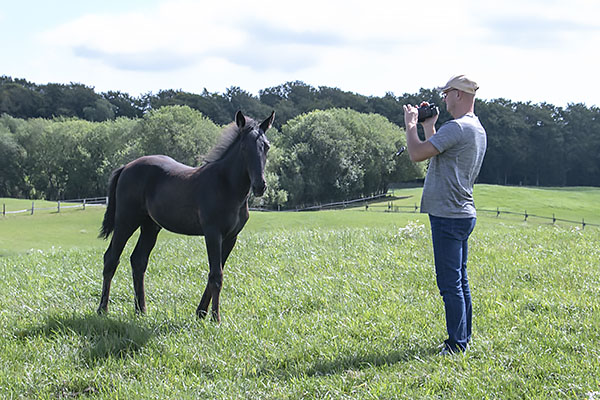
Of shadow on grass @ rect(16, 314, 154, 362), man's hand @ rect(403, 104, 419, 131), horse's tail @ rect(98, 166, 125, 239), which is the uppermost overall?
man's hand @ rect(403, 104, 419, 131)

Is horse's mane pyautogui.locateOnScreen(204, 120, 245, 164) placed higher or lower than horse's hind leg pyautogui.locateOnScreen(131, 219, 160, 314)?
higher

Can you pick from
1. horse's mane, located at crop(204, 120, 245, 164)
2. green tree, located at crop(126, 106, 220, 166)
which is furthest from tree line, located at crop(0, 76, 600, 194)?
horse's mane, located at crop(204, 120, 245, 164)

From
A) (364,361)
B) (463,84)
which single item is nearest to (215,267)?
(364,361)

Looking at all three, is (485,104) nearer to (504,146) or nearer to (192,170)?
(504,146)

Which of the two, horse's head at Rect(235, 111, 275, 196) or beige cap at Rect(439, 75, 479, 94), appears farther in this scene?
horse's head at Rect(235, 111, 275, 196)

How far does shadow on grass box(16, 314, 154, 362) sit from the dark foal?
675mm

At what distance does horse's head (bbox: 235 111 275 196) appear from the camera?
584cm

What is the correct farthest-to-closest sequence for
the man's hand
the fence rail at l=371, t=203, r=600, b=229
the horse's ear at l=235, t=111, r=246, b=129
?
the fence rail at l=371, t=203, r=600, b=229 → the horse's ear at l=235, t=111, r=246, b=129 → the man's hand

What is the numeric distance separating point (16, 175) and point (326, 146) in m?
49.4

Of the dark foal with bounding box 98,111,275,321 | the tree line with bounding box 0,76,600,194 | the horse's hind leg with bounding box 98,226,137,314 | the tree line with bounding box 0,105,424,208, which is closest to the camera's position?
the dark foal with bounding box 98,111,275,321

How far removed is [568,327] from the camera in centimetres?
583

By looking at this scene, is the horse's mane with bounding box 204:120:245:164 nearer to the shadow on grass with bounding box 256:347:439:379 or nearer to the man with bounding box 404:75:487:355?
the man with bounding box 404:75:487:355

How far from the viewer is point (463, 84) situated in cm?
504

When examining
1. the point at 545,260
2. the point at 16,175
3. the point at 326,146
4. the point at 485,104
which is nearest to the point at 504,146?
the point at 485,104
